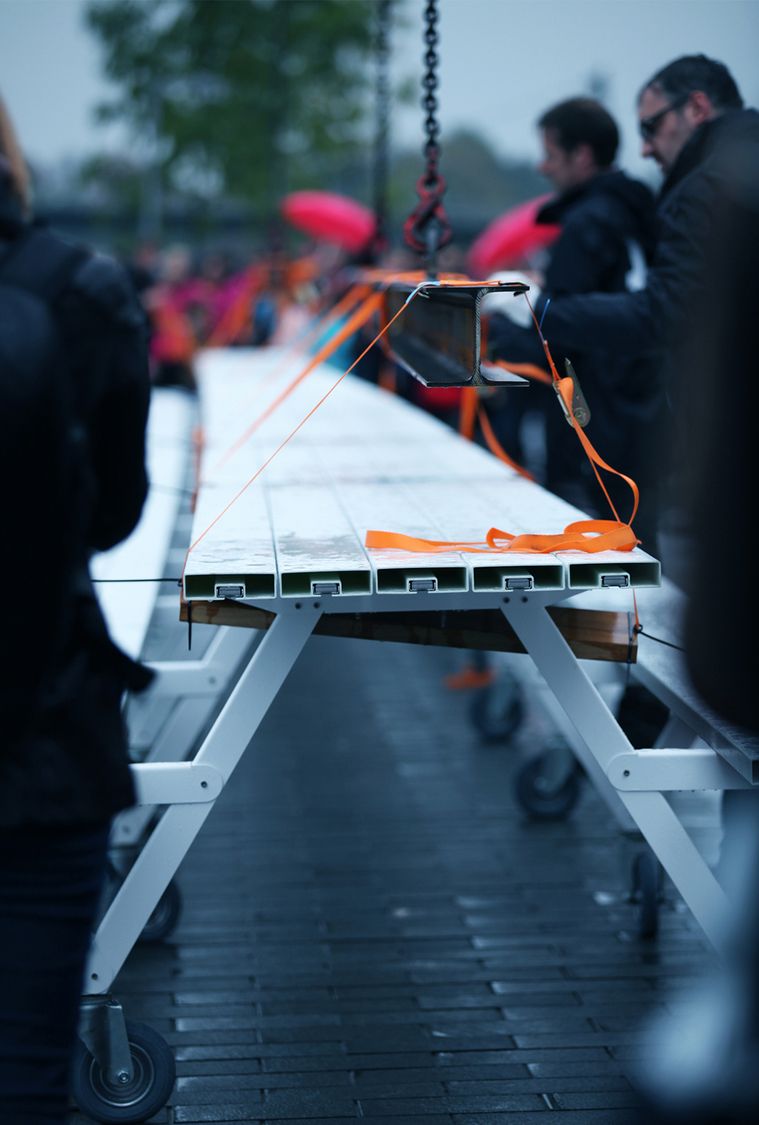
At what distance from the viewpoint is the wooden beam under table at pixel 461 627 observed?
3.08 m

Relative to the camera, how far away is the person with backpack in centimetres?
189

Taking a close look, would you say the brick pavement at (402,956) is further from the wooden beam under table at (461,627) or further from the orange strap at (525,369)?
the orange strap at (525,369)

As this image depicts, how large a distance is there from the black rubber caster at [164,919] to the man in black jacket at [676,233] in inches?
73.2

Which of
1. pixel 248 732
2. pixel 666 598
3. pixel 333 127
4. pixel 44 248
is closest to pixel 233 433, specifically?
pixel 666 598

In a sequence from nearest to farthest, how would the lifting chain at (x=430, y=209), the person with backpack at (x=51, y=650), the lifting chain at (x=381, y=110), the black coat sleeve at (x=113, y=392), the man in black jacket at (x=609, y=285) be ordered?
1. the person with backpack at (x=51, y=650)
2. the black coat sleeve at (x=113, y=392)
3. the man in black jacket at (x=609, y=285)
4. the lifting chain at (x=430, y=209)
5. the lifting chain at (x=381, y=110)

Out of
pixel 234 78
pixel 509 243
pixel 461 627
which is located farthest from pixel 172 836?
pixel 234 78

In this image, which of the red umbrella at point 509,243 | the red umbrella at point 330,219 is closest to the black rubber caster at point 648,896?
the red umbrella at point 509,243

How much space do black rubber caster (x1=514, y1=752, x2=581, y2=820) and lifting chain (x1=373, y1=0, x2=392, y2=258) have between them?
3.31m

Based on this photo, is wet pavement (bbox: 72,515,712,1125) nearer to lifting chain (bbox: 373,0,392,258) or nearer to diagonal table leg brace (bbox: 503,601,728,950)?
diagonal table leg brace (bbox: 503,601,728,950)

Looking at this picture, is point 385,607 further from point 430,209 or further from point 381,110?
point 381,110

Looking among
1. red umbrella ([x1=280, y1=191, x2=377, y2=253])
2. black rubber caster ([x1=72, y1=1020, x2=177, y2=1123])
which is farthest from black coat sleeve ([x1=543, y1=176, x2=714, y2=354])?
red umbrella ([x1=280, y1=191, x2=377, y2=253])

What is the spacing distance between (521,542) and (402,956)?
163 centimetres

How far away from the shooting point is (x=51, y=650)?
6.36 ft

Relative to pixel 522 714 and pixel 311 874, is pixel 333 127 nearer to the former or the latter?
pixel 522 714
